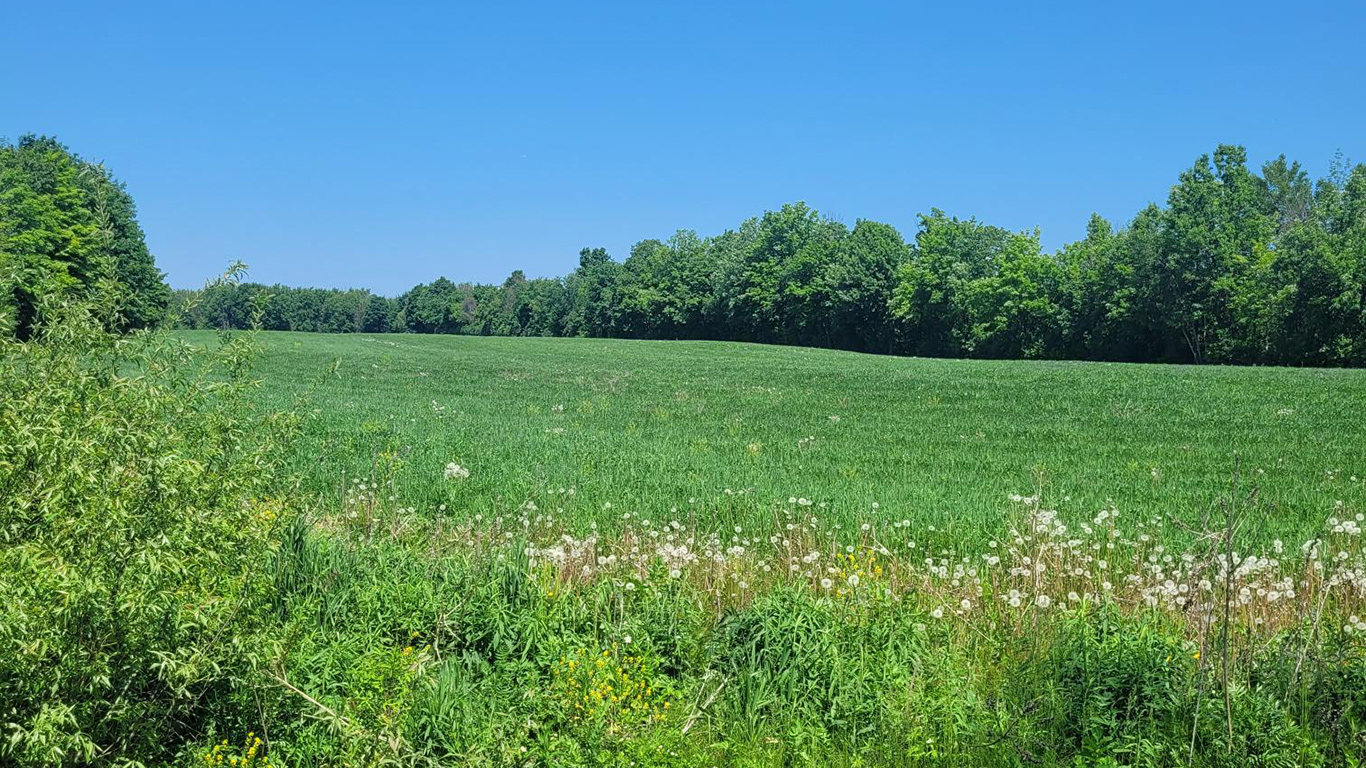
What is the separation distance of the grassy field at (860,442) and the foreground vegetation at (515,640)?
5.56ft

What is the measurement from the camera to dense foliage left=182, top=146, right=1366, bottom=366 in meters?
55.2

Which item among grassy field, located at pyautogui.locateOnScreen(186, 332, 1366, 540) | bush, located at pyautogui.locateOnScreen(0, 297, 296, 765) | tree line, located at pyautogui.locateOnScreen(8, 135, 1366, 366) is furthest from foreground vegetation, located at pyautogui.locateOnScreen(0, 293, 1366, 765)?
tree line, located at pyautogui.locateOnScreen(8, 135, 1366, 366)

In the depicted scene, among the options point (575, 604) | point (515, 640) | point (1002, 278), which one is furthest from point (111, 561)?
point (1002, 278)

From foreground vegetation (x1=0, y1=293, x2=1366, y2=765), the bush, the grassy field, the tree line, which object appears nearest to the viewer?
the bush

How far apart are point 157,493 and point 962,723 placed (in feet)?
13.3

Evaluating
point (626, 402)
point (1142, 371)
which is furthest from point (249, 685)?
point (1142, 371)

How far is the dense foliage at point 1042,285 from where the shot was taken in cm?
5522

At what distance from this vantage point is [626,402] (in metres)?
24.6

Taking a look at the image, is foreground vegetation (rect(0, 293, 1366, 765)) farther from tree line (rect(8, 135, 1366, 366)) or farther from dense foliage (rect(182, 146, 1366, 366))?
tree line (rect(8, 135, 1366, 366))

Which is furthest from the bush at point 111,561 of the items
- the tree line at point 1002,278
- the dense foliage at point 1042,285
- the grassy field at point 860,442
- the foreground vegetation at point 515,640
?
the tree line at point 1002,278

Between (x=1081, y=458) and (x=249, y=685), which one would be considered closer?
(x=249, y=685)

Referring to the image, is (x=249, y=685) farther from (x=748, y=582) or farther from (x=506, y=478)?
(x=506, y=478)

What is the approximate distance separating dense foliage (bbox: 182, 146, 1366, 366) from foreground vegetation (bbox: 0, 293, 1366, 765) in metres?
→ 28.1

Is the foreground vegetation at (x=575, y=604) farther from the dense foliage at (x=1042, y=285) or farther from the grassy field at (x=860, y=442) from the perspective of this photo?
the dense foliage at (x=1042, y=285)
